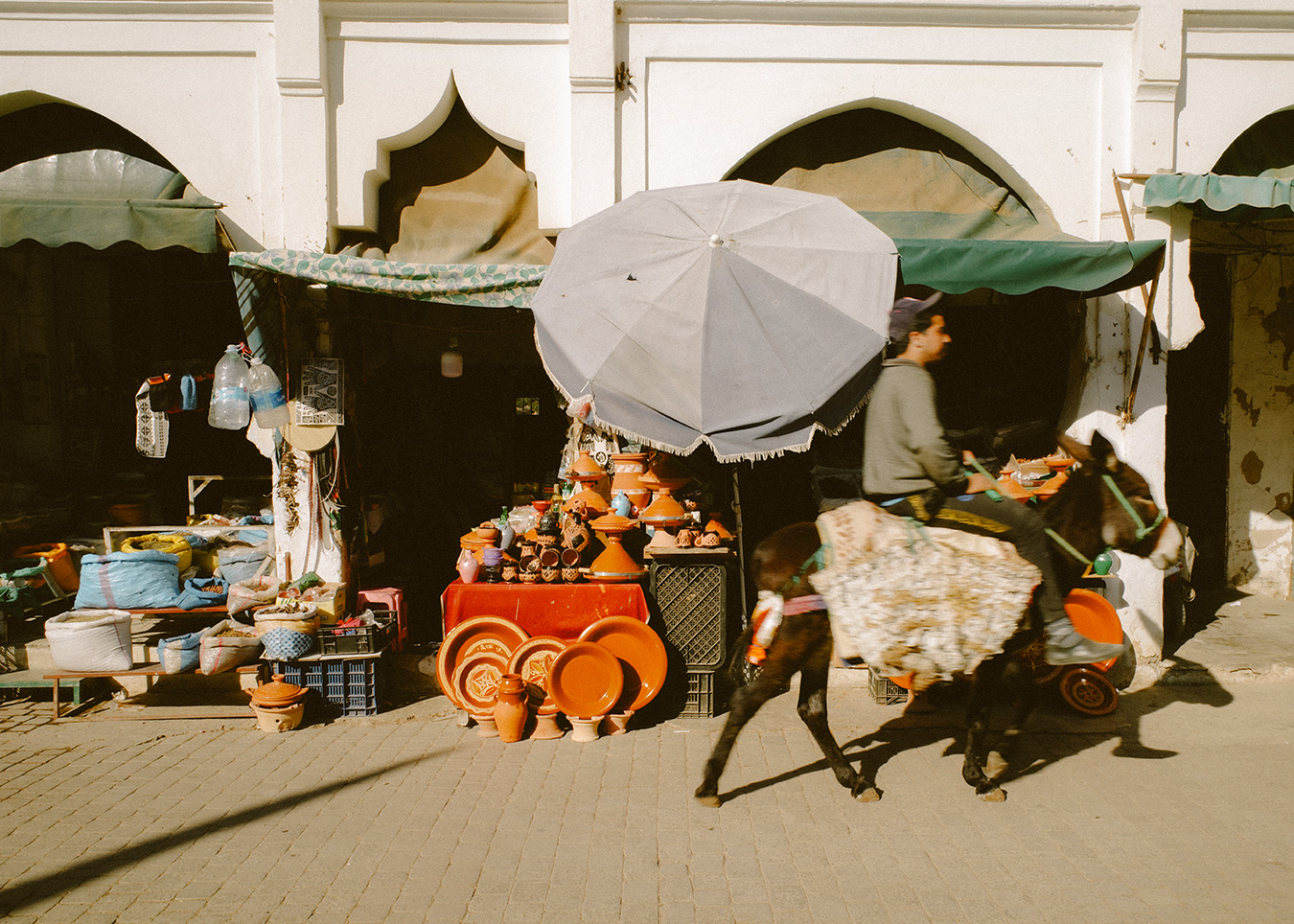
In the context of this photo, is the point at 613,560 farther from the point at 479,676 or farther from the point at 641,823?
the point at 641,823

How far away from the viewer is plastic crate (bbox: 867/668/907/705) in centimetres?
580

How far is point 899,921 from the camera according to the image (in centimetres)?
329

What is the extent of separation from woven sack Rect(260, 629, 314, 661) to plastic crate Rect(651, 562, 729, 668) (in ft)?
7.98

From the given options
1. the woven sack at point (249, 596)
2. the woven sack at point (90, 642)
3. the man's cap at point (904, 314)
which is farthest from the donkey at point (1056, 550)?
the woven sack at point (90, 642)

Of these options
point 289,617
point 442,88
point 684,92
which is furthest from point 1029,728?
point 442,88

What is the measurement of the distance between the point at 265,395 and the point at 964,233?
5293 mm

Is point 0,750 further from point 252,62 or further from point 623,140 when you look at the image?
point 623,140

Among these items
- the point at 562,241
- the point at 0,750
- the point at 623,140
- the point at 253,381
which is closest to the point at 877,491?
the point at 562,241

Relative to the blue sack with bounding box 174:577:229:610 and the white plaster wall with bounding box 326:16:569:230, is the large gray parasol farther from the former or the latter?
the blue sack with bounding box 174:577:229:610

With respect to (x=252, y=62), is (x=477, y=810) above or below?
below

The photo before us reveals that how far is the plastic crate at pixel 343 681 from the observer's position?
222 inches

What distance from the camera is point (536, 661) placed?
5.42 meters

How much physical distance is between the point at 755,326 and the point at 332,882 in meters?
3.36

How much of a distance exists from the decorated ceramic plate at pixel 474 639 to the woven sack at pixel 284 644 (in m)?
0.96
